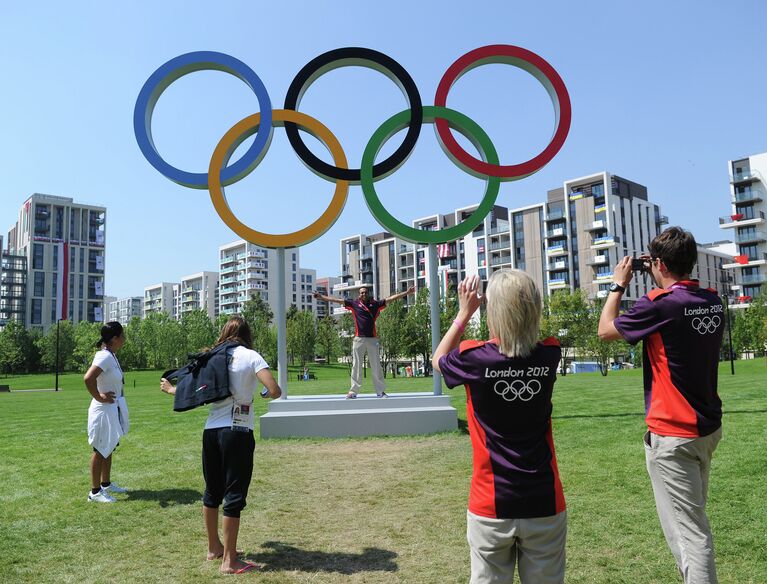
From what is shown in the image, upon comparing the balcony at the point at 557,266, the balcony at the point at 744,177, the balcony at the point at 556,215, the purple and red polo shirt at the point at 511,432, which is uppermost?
the balcony at the point at 744,177

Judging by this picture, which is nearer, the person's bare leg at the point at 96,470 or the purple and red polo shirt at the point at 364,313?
the person's bare leg at the point at 96,470

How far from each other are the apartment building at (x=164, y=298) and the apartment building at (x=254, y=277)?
2773 cm

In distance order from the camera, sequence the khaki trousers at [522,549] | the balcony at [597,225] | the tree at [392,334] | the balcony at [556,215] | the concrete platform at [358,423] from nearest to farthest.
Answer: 1. the khaki trousers at [522,549]
2. the concrete platform at [358,423]
3. the tree at [392,334]
4. the balcony at [597,225]
5. the balcony at [556,215]

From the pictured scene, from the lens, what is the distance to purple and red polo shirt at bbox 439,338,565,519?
2.46 meters

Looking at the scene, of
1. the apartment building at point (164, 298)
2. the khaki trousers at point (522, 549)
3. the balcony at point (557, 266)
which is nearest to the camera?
the khaki trousers at point (522, 549)

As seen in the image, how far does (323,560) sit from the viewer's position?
466cm

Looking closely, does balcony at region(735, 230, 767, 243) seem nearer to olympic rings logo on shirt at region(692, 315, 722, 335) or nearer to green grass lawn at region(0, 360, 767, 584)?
green grass lawn at region(0, 360, 767, 584)

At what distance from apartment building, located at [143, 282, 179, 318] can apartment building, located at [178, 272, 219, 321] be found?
11.8 metres

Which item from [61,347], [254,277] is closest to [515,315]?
[61,347]

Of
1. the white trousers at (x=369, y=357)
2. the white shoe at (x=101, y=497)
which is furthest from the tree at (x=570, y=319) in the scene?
the white shoe at (x=101, y=497)

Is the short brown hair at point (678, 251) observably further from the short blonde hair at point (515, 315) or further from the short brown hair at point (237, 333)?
the short brown hair at point (237, 333)

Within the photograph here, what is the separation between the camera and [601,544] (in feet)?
15.5

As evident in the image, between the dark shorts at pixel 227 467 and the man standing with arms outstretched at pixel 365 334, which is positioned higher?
the man standing with arms outstretched at pixel 365 334

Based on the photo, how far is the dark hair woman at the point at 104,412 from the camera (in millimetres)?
6559
